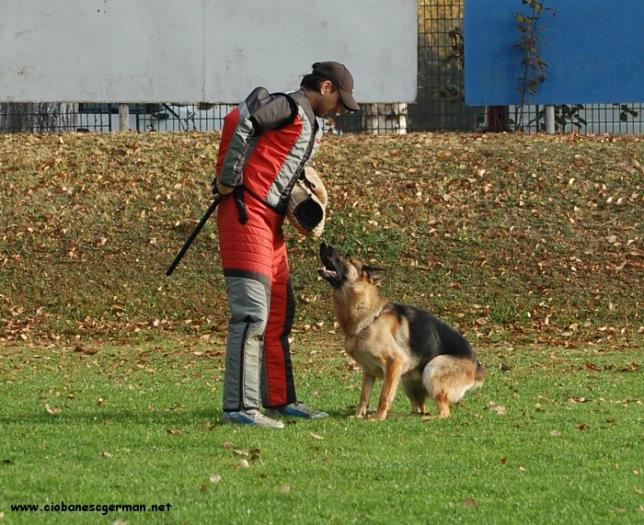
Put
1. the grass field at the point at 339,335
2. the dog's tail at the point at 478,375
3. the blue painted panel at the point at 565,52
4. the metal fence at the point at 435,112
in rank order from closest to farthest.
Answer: the grass field at the point at 339,335, the dog's tail at the point at 478,375, the blue painted panel at the point at 565,52, the metal fence at the point at 435,112

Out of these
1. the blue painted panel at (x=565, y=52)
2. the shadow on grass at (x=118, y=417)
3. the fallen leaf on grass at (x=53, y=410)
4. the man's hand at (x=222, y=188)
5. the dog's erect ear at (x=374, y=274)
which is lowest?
the fallen leaf on grass at (x=53, y=410)

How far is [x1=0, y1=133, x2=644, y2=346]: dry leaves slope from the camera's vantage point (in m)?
15.1

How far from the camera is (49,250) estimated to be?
1658 centimetres

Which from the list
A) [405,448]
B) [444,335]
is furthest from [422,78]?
[405,448]

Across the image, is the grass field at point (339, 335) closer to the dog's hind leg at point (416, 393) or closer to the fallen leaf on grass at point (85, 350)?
the fallen leaf on grass at point (85, 350)

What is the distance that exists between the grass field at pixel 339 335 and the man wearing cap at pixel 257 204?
435mm

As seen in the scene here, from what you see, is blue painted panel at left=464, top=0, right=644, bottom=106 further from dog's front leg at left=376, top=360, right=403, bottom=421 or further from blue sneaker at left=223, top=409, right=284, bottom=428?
blue sneaker at left=223, top=409, right=284, bottom=428

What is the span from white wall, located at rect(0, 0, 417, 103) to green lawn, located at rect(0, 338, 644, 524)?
356 inches

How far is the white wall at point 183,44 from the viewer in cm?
1933

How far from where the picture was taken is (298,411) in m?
8.66

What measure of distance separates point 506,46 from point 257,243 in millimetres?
12391

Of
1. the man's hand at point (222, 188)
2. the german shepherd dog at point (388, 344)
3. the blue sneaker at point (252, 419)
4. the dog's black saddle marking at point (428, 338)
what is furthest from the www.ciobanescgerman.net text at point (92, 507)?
the dog's black saddle marking at point (428, 338)

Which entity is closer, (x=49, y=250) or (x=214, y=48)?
(x=49, y=250)

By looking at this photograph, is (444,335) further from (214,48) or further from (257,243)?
(214,48)
